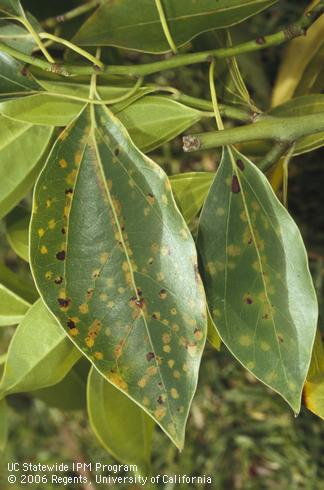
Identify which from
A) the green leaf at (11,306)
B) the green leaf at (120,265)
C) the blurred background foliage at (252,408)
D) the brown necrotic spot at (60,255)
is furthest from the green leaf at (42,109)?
the blurred background foliage at (252,408)

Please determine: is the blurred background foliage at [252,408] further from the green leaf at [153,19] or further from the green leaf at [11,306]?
the green leaf at [153,19]

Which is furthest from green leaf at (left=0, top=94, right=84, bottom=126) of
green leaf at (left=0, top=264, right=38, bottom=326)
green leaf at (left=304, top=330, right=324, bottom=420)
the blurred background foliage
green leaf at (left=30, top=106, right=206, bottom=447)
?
the blurred background foliage

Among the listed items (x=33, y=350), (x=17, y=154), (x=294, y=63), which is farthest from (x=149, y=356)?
(x=294, y=63)

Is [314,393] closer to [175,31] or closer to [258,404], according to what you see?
[175,31]

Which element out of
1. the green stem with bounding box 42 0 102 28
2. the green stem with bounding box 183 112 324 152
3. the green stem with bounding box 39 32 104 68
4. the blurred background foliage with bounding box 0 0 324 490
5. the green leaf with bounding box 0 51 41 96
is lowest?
the blurred background foliage with bounding box 0 0 324 490

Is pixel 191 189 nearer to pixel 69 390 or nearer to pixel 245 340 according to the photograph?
pixel 245 340

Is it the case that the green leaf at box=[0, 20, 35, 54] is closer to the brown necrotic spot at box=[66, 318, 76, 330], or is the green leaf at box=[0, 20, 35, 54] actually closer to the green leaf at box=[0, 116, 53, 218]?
the green leaf at box=[0, 116, 53, 218]
